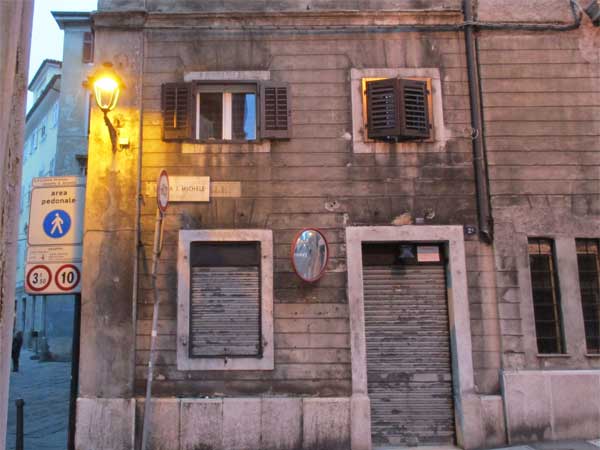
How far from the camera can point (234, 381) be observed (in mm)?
8164

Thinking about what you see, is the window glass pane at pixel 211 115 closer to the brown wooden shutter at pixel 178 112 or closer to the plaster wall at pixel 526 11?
the brown wooden shutter at pixel 178 112

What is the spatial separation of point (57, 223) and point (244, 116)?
3427mm

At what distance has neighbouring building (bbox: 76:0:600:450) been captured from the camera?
809cm

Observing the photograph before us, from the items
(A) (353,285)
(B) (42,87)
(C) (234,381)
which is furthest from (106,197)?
(B) (42,87)

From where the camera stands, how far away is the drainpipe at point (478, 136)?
8.57 metres

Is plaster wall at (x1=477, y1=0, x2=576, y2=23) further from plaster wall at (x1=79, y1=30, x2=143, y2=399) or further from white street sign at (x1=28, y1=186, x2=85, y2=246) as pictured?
white street sign at (x1=28, y1=186, x2=85, y2=246)

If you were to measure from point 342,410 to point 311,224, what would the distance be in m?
2.83

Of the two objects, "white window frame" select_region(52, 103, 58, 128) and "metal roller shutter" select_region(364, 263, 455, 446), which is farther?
"white window frame" select_region(52, 103, 58, 128)

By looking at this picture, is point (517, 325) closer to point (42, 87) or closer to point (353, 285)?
point (353, 285)

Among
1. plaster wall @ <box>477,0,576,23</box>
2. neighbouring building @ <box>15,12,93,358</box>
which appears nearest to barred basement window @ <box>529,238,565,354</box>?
plaster wall @ <box>477,0,576,23</box>

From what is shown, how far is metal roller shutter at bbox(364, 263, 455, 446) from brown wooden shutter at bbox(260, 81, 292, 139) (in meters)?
2.62

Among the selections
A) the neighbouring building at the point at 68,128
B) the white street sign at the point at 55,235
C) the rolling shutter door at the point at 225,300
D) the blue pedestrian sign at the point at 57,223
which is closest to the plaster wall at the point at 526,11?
the rolling shutter door at the point at 225,300

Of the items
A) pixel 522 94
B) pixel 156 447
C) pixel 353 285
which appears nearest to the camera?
pixel 156 447

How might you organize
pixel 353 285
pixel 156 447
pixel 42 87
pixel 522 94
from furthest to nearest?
pixel 42 87 < pixel 522 94 < pixel 353 285 < pixel 156 447
